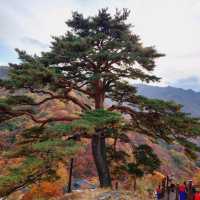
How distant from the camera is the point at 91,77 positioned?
15891 millimetres

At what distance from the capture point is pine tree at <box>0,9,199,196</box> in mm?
14461

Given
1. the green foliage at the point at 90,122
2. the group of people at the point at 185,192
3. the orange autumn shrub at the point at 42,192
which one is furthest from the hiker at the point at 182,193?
the orange autumn shrub at the point at 42,192

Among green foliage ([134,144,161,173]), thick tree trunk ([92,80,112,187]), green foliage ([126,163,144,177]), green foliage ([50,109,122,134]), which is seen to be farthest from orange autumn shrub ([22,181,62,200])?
green foliage ([50,109,122,134])

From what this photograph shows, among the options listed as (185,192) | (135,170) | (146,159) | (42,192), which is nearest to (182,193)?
(185,192)

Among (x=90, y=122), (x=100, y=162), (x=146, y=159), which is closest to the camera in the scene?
(x=90, y=122)

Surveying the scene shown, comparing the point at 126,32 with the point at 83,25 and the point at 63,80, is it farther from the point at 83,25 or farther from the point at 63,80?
the point at 63,80

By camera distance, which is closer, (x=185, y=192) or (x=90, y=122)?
(x=90, y=122)

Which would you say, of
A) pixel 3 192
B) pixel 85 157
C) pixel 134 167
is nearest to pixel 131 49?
pixel 134 167

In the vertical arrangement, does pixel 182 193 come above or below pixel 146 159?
below

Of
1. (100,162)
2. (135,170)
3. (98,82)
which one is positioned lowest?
(135,170)

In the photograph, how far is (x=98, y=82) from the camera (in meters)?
17.8

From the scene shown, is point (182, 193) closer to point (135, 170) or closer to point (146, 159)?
point (146, 159)

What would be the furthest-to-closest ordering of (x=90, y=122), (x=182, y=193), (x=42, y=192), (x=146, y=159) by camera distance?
1. (x=42, y=192)
2. (x=146, y=159)
3. (x=182, y=193)
4. (x=90, y=122)

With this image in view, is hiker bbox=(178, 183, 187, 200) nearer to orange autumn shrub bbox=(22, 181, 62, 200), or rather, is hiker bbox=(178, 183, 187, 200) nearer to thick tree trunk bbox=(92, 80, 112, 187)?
thick tree trunk bbox=(92, 80, 112, 187)
